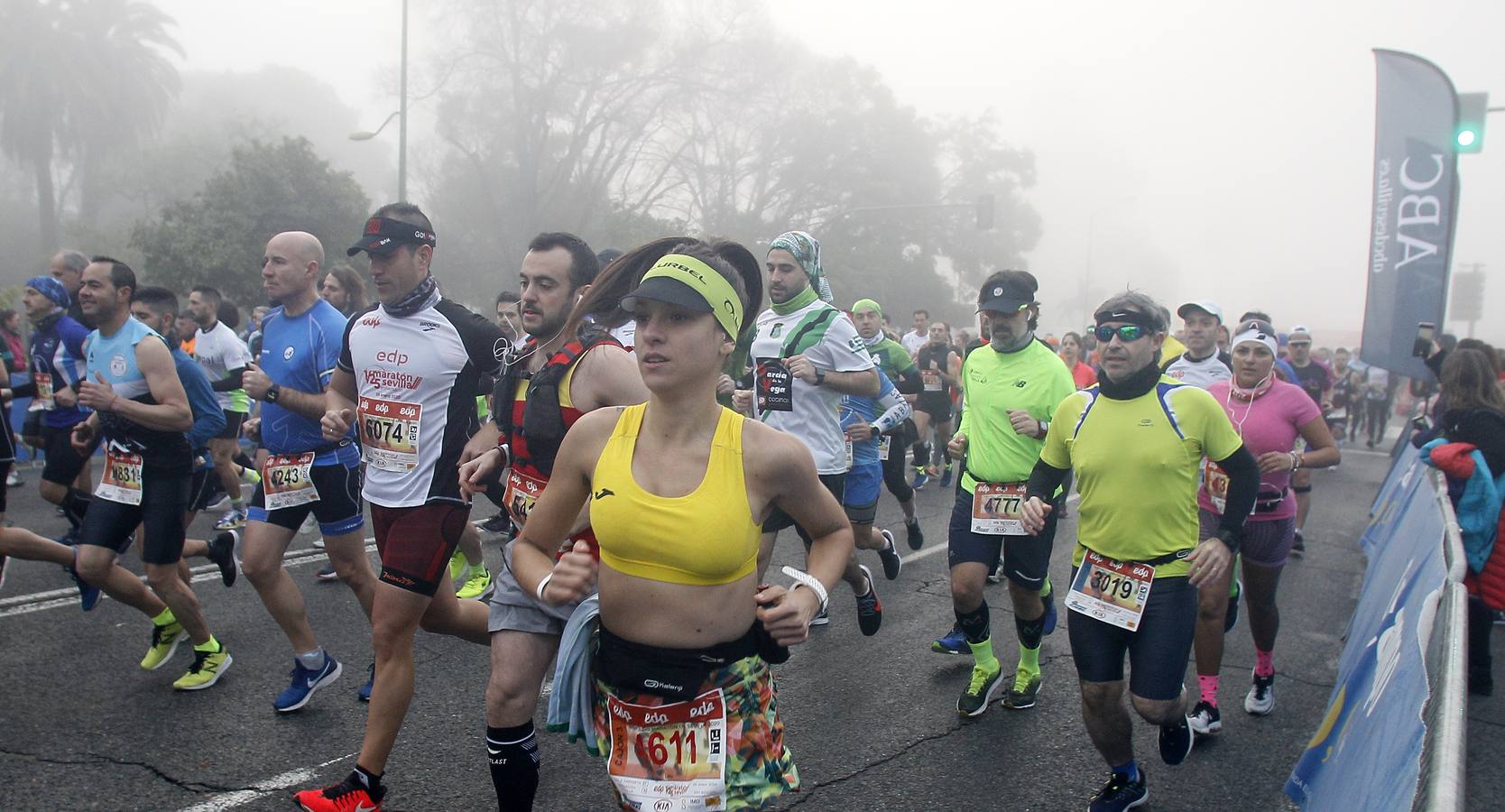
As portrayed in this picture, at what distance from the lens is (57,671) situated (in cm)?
514

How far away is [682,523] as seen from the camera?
230 cm

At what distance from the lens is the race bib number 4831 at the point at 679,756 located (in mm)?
2352

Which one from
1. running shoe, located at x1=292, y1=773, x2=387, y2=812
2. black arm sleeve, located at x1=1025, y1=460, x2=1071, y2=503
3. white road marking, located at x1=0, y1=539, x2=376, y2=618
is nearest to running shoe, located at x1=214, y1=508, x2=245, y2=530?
white road marking, located at x1=0, y1=539, x2=376, y2=618

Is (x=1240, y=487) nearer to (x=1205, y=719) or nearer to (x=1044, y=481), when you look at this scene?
(x=1044, y=481)

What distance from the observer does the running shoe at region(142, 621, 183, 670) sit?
206 inches

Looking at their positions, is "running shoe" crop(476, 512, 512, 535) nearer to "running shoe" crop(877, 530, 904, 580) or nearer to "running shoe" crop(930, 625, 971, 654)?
"running shoe" crop(877, 530, 904, 580)

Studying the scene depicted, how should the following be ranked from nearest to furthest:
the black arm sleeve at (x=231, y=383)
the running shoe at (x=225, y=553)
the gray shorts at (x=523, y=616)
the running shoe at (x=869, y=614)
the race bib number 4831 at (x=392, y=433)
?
the gray shorts at (x=523, y=616)
the race bib number 4831 at (x=392, y=433)
the running shoe at (x=869, y=614)
the running shoe at (x=225, y=553)
the black arm sleeve at (x=231, y=383)

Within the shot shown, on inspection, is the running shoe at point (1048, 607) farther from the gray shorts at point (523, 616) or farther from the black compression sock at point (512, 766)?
the black compression sock at point (512, 766)

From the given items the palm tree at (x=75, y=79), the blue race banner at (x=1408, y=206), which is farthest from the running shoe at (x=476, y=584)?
the palm tree at (x=75, y=79)

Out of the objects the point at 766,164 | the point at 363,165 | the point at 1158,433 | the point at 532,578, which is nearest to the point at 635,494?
the point at 532,578

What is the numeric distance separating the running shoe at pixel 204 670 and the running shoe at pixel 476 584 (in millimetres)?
1768

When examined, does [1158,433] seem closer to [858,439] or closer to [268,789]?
[858,439]

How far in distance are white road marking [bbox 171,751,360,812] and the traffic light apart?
13533 millimetres

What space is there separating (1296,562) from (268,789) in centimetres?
880
